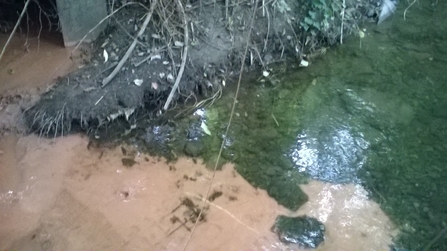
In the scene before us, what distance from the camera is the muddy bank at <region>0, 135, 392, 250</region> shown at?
300cm

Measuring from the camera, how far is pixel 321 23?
4.47 meters

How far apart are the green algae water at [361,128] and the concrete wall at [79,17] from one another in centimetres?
123

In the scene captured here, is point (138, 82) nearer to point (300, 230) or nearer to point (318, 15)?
point (300, 230)

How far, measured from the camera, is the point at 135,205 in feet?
10.5

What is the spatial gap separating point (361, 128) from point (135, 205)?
1.91m

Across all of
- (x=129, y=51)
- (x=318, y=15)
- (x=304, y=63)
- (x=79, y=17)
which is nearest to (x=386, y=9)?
(x=318, y=15)

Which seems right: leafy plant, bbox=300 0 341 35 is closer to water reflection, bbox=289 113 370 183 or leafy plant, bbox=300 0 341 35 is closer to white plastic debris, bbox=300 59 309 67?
white plastic debris, bbox=300 59 309 67

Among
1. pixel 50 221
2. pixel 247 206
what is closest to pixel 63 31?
pixel 50 221

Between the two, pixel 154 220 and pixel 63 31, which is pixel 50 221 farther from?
pixel 63 31

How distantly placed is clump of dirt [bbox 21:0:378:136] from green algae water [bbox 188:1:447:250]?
237 millimetres

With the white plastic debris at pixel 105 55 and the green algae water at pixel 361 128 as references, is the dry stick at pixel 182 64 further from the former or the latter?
the white plastic debris at pixel 105 55

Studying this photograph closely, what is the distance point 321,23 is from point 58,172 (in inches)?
106

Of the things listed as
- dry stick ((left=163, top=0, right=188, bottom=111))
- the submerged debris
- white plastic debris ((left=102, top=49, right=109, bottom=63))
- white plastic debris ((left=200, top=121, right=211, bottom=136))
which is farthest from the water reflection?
white plastic debris ((left=102, top=49, right=109, bottom=63))

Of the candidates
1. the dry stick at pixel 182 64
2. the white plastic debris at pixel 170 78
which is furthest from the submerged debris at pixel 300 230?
the white plastic debris at pixel 170 78
